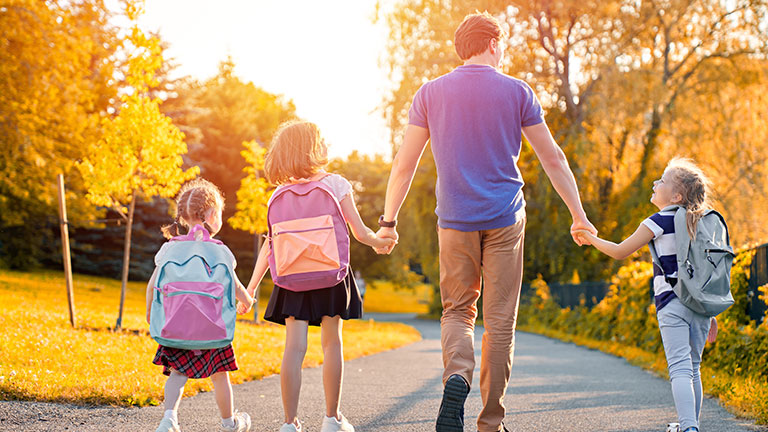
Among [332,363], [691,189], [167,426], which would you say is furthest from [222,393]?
[691,189]

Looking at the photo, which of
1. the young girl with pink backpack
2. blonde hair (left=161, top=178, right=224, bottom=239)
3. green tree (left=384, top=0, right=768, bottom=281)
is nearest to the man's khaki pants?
the young girl with pink backpack

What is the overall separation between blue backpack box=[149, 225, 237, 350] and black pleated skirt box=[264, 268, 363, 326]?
296 mm

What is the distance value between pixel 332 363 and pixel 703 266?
2015 millimetres

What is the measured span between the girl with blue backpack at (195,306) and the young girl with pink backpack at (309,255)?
0.27 meters

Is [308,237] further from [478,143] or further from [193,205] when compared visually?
[478,143]

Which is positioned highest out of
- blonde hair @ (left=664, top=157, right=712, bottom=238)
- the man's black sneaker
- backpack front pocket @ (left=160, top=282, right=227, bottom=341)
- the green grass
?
blonde hair @ (left=664, top=157, right=712, bottom=238)

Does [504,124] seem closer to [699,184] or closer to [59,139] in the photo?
[699,184]

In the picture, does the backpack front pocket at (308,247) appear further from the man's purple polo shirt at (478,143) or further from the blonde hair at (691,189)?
the blonde hair at (691,189)

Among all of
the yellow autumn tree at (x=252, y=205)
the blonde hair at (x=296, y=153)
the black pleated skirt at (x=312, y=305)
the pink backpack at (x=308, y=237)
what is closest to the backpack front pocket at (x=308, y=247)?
the pink backpack at (x=308, y=237)

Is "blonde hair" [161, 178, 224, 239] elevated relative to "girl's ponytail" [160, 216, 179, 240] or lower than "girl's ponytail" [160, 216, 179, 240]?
elevated

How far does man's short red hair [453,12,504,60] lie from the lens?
388 cm

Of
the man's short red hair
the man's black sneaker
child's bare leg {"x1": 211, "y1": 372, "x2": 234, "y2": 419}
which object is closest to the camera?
the man's black sneaker

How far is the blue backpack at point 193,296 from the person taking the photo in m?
4.09

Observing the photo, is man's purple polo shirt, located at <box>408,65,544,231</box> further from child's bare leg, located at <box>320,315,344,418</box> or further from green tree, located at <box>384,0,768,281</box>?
green tree, located at <box>384,0,768,281</box>
